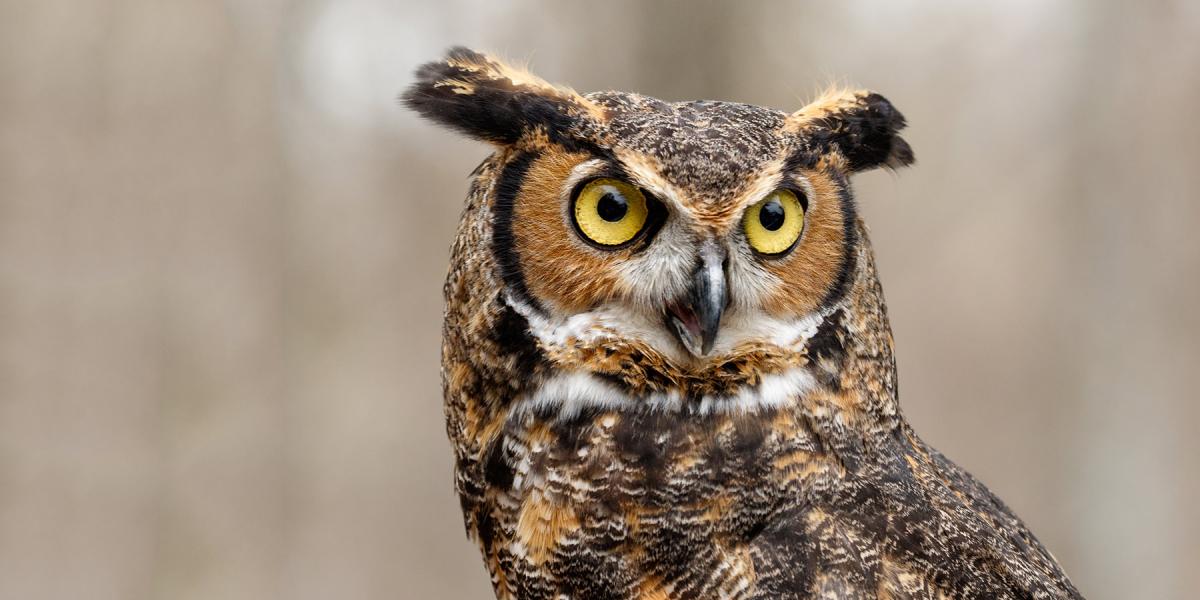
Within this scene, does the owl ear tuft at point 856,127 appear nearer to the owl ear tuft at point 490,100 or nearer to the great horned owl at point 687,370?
the great horned owl at point 687,370

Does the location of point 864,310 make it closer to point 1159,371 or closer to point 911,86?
point 911,86

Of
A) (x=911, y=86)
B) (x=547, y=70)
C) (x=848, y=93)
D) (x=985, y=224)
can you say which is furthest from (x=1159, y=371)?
(x=848, y=93)

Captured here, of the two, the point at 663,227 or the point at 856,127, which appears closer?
the point at 663,227

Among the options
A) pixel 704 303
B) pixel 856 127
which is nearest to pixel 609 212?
pixel 704 303

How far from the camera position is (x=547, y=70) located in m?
3.09

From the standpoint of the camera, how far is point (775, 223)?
1.14 metres

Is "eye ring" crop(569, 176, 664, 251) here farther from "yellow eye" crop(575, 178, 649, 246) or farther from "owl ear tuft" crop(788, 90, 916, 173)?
"owl ear tuft" crop(788, 90, 916, 173)

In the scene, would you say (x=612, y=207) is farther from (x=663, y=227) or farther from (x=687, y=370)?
(x=687, y=370)

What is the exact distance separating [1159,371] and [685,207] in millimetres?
2990

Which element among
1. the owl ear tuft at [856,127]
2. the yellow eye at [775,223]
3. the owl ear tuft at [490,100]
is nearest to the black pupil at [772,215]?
the yellow eye at [775,223]

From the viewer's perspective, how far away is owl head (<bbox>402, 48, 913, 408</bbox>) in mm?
1095

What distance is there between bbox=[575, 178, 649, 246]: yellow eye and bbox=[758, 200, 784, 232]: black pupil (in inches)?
5.2

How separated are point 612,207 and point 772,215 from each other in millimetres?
Answer: 184

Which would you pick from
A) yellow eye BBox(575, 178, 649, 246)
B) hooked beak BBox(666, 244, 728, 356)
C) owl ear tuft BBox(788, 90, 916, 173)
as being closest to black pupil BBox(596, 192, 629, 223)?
yellow eye BBox(575, 178, 649, 246)
